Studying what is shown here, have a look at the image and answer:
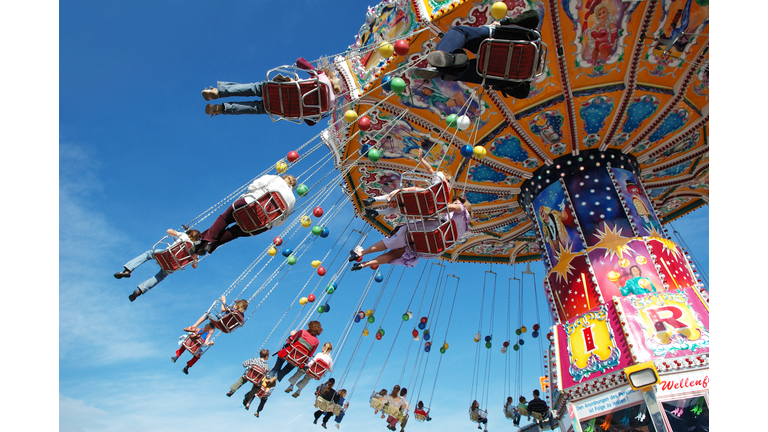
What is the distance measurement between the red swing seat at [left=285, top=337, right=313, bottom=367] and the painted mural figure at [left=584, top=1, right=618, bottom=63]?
6869mm

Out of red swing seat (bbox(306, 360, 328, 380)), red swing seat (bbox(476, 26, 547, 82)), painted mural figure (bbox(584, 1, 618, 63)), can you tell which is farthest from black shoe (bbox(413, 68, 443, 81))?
red swing seat (bbox(306, 360, 328, 380))

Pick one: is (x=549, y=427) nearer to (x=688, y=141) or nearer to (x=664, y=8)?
(x=688, y=141)

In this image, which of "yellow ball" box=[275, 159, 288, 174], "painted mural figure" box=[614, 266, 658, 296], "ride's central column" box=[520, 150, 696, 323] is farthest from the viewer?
"ride's central column" box=[520, 150, 696, 323]

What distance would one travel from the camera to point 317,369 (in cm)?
911

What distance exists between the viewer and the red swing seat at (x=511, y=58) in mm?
5258

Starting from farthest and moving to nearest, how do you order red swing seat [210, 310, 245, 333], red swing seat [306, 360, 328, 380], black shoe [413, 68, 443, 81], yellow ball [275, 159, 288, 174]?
red swing seat [306, 360, 328, 380] < red swing seat [210, 310, 245, 333] < yellow ball [275, 159, 288, 174] < black shoe [413, 68, 443, 81]

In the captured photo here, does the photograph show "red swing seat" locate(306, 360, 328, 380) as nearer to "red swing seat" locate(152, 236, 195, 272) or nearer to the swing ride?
the swing ride

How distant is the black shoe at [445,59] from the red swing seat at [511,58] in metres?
0.22

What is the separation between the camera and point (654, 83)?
26.1ft

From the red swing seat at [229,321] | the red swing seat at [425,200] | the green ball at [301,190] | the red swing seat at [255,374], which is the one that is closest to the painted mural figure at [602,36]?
the red swing seat at [425,200]

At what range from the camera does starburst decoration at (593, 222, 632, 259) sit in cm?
757

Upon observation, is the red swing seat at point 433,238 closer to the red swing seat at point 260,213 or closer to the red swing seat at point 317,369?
the red swing seat at point 260,213

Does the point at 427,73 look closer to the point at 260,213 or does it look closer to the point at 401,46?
the point at 401,46

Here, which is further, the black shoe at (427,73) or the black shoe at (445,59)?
the black shoe at (427,73)
